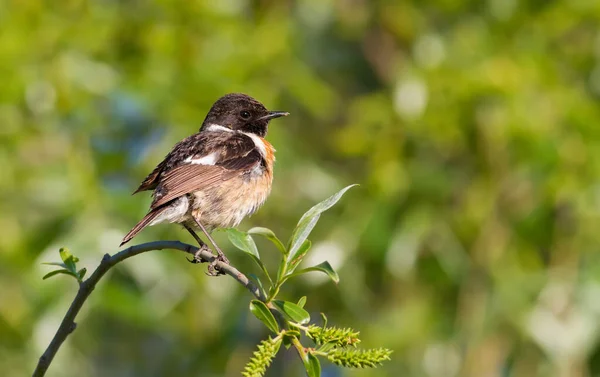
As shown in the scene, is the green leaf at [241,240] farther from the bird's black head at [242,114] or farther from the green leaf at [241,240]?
the bird's black head at [242,114]

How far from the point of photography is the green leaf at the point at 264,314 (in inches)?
91.0

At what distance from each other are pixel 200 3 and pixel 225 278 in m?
2.13

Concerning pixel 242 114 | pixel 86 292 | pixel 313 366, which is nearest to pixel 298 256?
pixel 313 366

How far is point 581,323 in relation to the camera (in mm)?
6012

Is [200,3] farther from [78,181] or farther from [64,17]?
[78,181]

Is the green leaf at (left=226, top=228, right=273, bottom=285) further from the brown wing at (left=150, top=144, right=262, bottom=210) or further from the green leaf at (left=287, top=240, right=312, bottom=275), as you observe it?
the brown wing at (left=150, top=144, right=262, bottom=210)

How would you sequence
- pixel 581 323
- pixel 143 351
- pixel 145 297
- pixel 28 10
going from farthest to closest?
pixel 143 351 < pixel 28 10 < pixel 581 323 < pixel 145 297

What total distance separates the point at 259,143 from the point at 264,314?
286 cm

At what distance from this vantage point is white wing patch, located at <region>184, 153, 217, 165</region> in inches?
181

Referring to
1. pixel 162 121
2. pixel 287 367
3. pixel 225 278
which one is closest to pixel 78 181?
pixel 162 121

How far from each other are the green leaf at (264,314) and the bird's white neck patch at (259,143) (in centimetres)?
260

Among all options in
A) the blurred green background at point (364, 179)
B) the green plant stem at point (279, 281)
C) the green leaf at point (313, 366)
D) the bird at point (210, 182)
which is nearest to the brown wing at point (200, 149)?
the bird at point (210, 182)

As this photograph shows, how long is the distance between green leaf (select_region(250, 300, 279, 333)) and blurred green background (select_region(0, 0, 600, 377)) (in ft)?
10.8

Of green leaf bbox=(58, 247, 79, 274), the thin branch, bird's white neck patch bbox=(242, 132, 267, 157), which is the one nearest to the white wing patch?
bird's white neck patch bbox=(242, 132, 267, 157)
